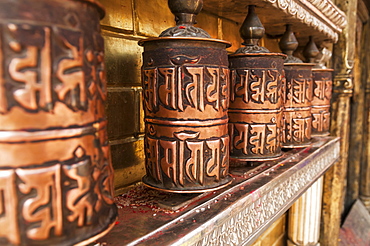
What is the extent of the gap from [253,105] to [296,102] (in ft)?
1.00

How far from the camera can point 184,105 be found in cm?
50

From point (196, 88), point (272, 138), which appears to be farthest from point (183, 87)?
point (272, 138)

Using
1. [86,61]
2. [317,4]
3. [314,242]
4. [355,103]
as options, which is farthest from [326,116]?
[355,103]

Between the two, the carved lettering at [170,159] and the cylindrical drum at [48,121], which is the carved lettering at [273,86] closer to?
the carved lettering at [170,159]

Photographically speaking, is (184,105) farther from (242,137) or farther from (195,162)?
(242,137)

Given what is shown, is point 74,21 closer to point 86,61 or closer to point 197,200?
point 86,61

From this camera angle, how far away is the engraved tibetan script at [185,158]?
514 mm

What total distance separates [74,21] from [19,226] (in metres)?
0.21

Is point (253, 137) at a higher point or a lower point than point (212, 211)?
higher

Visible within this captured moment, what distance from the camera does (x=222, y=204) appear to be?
570 millimetres

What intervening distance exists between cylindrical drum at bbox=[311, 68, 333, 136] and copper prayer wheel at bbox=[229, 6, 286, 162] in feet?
1.53

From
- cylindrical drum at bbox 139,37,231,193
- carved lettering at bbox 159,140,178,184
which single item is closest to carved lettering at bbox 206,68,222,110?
cylindrical drum at bbox 139,37,231,193

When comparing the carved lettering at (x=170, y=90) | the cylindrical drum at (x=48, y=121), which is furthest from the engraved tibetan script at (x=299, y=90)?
the cylindrical drum at (x=48, y=121)

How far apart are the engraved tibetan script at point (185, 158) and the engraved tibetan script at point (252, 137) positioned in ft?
0.62
